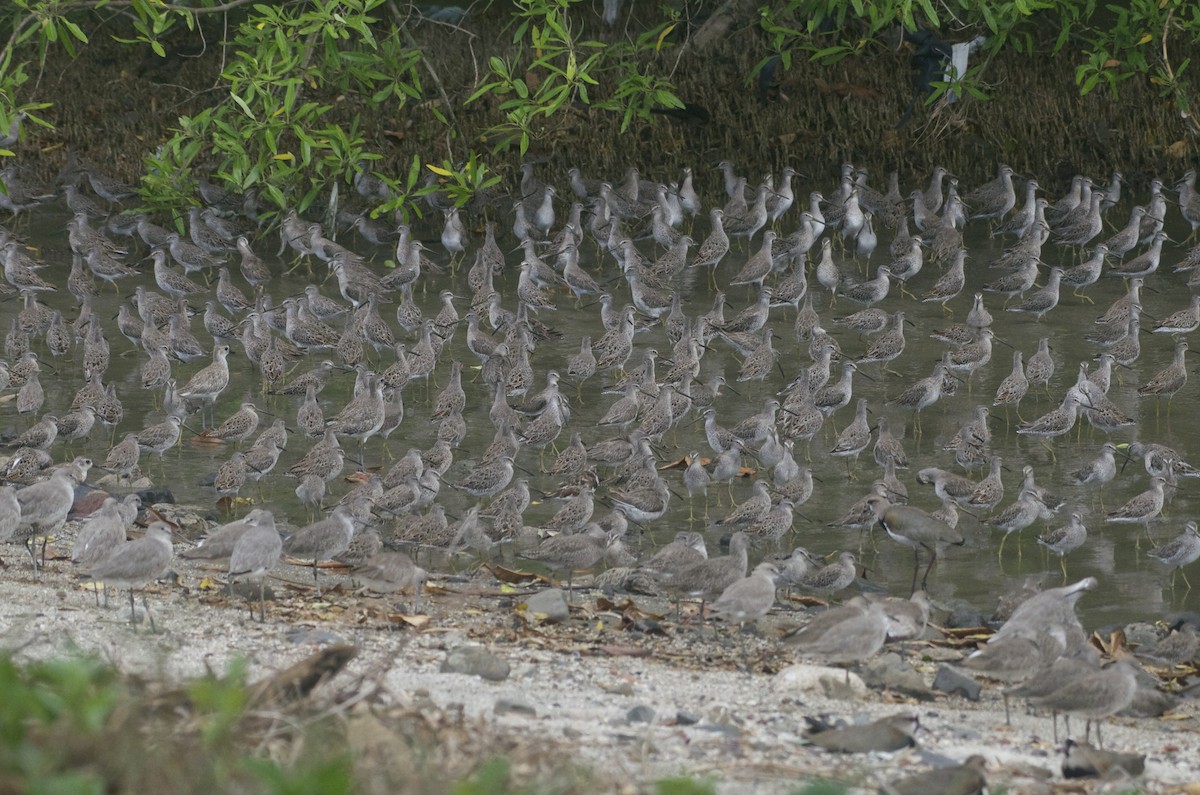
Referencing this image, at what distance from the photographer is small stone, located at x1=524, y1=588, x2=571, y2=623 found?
8.91m

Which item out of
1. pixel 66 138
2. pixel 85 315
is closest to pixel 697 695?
pixel 85 315

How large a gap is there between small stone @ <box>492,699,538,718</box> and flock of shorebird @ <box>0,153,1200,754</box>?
173 cm

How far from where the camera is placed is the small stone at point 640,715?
21.8 feet

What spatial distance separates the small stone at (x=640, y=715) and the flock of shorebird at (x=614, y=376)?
1363 millimetres

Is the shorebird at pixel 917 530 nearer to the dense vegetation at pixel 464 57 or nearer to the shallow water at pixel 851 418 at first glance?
the shallow water at pixel 851 418

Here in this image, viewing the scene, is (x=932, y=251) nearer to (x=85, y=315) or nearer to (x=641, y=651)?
(x=85, y=315)

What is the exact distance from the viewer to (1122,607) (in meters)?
9.70

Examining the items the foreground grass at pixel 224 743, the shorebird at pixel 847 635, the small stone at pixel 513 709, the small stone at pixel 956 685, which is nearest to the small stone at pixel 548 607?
the shorebird at pixel 847 635

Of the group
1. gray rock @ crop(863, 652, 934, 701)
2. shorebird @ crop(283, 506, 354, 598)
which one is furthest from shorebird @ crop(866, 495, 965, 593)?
shorebird @ crop(283, 506, 354, 598)

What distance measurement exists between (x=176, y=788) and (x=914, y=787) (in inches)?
98.7

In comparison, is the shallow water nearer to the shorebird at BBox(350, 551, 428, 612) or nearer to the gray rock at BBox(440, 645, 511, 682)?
the shorebird at BBox(350, 551, 428, 612)

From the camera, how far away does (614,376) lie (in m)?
14.2

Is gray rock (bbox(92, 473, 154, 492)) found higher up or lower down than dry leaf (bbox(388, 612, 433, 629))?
higher up

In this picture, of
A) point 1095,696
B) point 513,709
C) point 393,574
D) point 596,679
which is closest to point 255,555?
point 393,574
